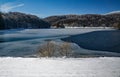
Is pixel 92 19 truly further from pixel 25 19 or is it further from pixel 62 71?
pixel 25 19

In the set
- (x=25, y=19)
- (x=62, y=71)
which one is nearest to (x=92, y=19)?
(x=62, y=71)

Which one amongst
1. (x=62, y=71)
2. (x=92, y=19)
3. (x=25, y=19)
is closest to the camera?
(x=62, y=71)

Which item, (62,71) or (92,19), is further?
(92,19)

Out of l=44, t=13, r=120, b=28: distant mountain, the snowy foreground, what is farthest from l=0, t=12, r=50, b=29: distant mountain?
the snowy foreground

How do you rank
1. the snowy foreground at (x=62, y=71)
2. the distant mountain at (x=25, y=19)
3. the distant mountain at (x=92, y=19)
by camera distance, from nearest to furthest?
the snowy foreground at (x=62, y=71) → the distant mountain at (x=92, y=19) → the distant mountain at (x=25, y=19)

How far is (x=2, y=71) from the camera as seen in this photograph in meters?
3.09

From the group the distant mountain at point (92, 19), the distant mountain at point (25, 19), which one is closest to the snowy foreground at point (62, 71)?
the distant mountain at point (92, 19)

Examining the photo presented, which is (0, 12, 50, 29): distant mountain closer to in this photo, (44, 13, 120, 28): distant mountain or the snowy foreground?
(44, 13, 120, 28): distant mountain

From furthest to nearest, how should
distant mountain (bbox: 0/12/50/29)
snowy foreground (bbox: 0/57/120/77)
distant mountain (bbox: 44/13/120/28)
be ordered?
distant mountain (bbox: 0/12/50/29), distant mountain (bbox: 44/13/120/28), snowy foreground (bbox: 0/57/120/77)

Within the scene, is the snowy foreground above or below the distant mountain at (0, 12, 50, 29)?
below

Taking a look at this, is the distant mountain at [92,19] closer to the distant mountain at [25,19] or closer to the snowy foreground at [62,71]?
the distant mountain at [25,19]

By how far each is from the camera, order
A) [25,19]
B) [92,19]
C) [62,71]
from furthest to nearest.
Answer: [25,19] < [92,19] < [62,71]

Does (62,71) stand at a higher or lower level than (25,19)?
lower

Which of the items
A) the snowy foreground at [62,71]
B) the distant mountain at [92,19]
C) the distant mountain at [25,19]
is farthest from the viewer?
the distant mountain at [25,19]
